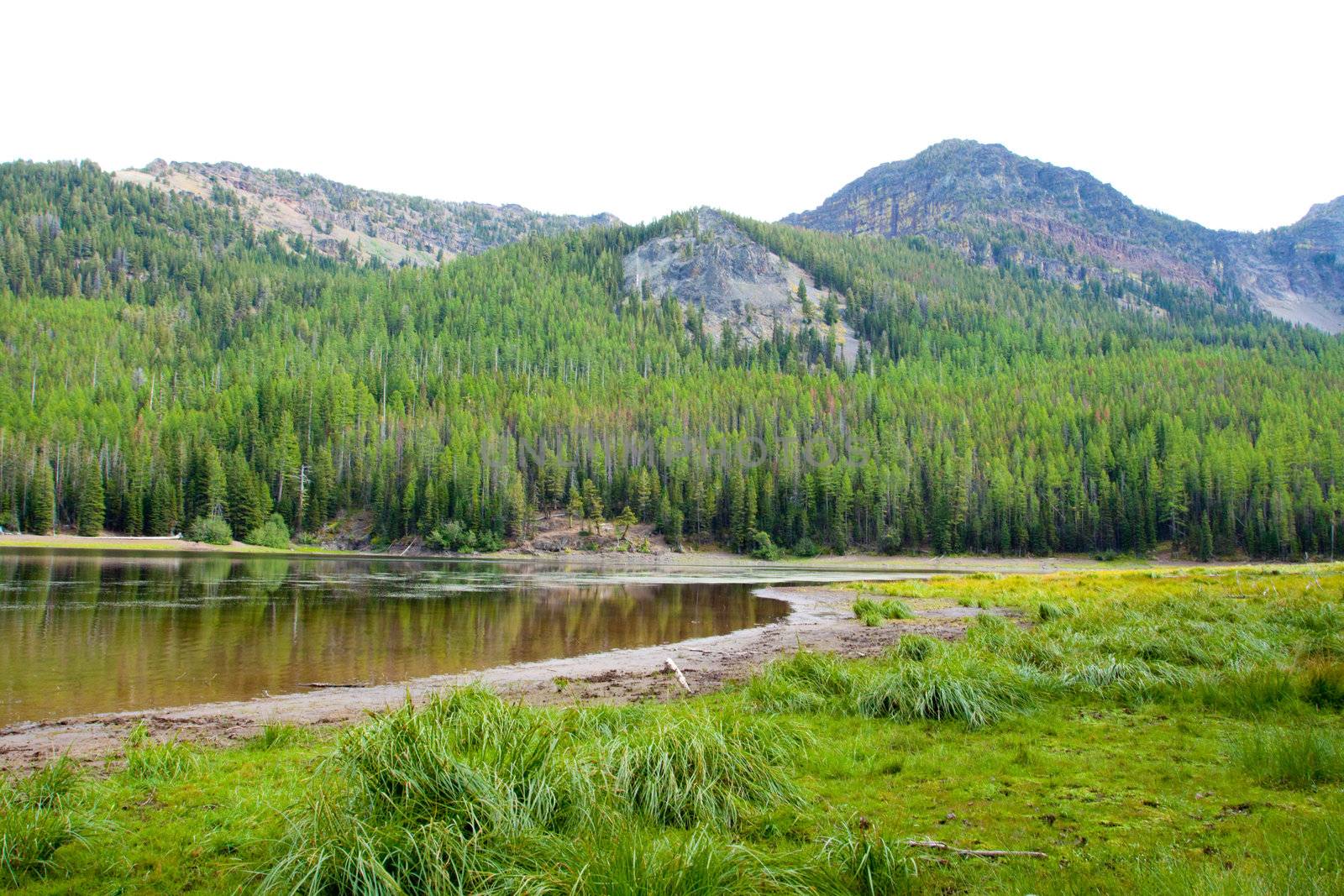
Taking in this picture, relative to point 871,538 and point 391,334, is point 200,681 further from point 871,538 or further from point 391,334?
point 391,334

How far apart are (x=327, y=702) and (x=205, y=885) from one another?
10.8 meters

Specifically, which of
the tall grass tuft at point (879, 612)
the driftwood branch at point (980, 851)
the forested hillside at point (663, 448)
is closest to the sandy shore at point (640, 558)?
the forested hillside at point (663, 448)

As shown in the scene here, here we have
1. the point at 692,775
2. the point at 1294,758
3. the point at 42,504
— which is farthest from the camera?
the point at 42,504

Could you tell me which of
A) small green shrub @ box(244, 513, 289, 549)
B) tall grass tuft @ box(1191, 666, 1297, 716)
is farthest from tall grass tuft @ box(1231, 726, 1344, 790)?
small green shrub @ box(244, 513, 289, 549)

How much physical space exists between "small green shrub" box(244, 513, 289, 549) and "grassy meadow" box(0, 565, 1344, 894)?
99433 millimetres

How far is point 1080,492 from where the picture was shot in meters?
111

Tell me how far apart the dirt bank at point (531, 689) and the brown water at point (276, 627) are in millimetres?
1384

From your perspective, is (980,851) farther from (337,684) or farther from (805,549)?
(805,549)

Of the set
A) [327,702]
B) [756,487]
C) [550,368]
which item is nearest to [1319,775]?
[327,702]

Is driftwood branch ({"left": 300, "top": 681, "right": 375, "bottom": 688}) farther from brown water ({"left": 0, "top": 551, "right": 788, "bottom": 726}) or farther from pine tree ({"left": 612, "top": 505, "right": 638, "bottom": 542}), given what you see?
pine tree ({"left": 612, "top": 505, "right": 638, "bottom": 542})

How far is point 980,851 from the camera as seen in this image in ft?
19.7

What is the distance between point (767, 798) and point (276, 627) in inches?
1039

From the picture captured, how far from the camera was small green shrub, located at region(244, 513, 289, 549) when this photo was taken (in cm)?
Result: 9944

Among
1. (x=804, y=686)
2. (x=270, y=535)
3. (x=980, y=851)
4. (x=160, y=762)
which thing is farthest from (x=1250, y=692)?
(x=270, y=535)
